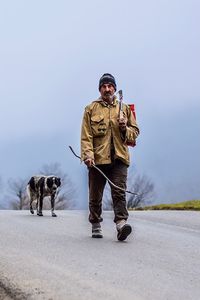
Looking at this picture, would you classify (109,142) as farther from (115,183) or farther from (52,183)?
(52,183)

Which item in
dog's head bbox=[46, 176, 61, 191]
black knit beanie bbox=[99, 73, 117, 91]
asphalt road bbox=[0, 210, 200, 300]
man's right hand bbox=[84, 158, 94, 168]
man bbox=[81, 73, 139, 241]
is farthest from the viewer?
dog's head bbox=[46, 176, 61, 191]

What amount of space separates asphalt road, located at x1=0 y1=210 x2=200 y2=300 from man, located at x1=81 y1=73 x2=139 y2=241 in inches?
25.4

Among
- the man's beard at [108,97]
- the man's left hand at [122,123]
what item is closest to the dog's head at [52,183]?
the man's beard at [108,97]

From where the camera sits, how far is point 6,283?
244 inches

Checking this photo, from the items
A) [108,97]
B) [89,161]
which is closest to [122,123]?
[108,97]

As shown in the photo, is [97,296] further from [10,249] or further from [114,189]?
[114,189]

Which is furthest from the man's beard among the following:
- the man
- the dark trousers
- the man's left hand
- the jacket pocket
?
the dark trousers

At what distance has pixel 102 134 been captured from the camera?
9.88 meters

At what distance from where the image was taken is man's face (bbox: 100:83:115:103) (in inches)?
394

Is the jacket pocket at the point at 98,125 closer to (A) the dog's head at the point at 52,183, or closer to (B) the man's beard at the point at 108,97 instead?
(B) the man's beard at the point at 108,97

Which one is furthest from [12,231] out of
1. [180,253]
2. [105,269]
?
[105,269]

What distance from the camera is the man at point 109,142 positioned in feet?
32.3

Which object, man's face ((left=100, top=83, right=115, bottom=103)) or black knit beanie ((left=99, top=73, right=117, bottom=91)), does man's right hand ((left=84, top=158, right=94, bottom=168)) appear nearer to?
man's face ((left=100, top=83, right=115, bottom=103))

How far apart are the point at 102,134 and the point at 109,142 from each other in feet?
0.52
